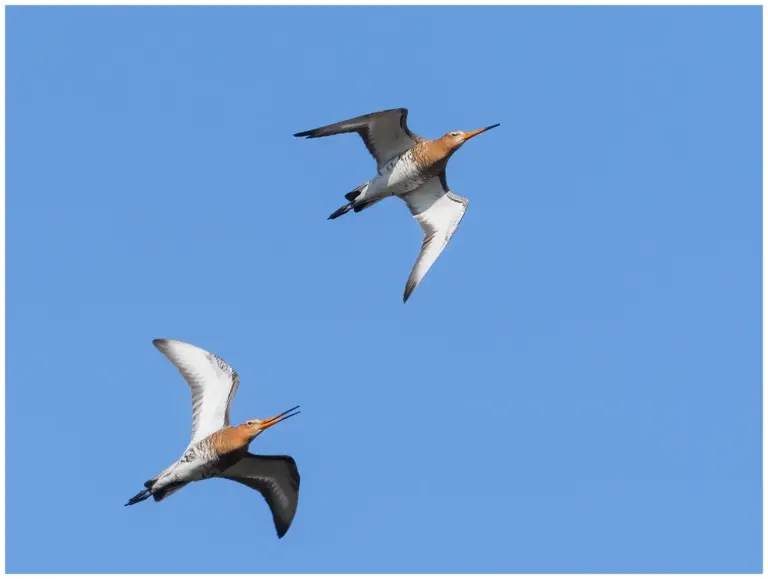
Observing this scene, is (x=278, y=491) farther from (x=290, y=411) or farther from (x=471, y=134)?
(x=471, y=134)

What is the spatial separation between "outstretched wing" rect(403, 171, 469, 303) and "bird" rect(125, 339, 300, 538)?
3.89 meters

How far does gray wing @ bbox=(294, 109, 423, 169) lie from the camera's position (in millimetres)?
24797

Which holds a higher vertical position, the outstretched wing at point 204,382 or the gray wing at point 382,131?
the gray wing at point 382,131

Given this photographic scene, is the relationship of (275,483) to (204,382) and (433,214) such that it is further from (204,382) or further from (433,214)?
(433,214)

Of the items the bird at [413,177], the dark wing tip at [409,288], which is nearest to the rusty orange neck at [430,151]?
the bird at [413,177]

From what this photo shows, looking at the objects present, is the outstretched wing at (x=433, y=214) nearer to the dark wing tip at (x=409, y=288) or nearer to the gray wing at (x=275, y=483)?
the dark wing tip at (x=409, y=288)

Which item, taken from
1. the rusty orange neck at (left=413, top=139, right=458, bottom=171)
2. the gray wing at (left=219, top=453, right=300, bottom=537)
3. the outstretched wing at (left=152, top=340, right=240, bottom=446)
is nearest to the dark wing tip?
the rusty orange neck at (left=413, top=139, right=458, bottom=171)

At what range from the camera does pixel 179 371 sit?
24.4 metres

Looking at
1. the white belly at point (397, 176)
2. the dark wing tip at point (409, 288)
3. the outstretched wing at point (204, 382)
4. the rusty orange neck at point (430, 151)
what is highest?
the rusty orange neck at point (430, 151)

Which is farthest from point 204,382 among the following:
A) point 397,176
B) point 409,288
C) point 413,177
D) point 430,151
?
point 430,151

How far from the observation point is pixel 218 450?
23.1 meters

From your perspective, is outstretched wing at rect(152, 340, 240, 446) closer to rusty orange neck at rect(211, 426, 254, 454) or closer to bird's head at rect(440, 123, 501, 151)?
rusty orange neck at rect(211, 426, 254, 454)

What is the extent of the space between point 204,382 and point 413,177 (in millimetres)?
4795

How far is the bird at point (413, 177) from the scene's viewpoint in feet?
82.7
